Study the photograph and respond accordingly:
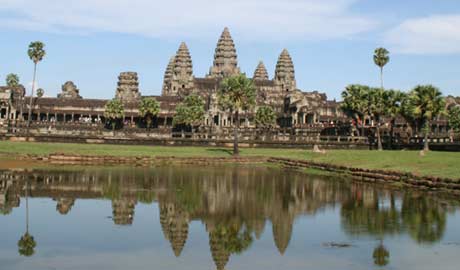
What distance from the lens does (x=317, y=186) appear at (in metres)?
35.8

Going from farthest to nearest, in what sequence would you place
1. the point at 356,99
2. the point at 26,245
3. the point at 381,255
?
the point at 356,99 < the point at 26,245 < the point at 381,255

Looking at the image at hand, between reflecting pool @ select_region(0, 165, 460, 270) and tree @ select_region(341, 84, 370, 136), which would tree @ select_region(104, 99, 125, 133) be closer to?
tree @ select_region(341, 84, 370, 136)

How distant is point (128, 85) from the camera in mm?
182750

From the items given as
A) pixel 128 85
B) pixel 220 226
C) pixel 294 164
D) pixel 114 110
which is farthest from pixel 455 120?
pixel 220 226

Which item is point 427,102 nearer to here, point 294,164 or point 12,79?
point 294,164

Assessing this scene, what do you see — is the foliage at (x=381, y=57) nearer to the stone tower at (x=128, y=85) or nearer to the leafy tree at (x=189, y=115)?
the leafy tree at (x=189, y=115)

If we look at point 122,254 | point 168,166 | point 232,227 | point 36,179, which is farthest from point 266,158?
point 122,254

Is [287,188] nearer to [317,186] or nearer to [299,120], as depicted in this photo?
[317,186]

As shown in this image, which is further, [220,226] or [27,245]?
[220,226]

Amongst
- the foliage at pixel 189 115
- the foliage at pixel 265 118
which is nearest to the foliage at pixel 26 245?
the foliage at pixel 189 115

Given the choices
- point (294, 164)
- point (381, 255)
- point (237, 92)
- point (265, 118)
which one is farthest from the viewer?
point (265, 118)

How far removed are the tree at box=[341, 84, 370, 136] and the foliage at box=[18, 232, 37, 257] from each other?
261 feet

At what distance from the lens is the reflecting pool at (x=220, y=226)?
50.4 ft

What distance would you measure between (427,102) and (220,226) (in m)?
58.2
